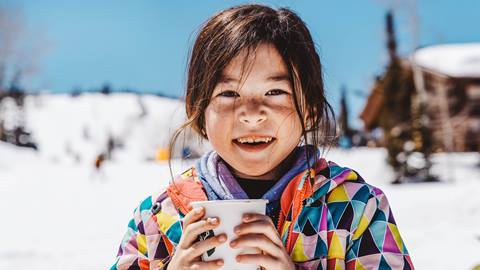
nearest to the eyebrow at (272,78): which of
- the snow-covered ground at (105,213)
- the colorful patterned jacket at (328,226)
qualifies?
the colorful patterned jacket at (328,226)

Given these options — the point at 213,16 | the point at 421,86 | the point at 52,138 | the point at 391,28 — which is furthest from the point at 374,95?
the point at 52,138

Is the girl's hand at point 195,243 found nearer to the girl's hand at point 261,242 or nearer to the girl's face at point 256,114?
the girl's hand at point 261,242

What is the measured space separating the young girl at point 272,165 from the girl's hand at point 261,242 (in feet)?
0.46

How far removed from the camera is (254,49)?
1523 mm

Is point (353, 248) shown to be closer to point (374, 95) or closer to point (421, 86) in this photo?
point (421, 86)

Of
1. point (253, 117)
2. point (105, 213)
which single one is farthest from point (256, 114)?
point (105, 213)

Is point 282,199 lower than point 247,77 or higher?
lower

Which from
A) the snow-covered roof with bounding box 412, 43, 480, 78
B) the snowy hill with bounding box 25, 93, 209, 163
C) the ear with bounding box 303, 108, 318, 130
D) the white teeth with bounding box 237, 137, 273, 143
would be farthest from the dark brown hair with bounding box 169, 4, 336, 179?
the snowy hill with bounding box 25, 93, 209, 163

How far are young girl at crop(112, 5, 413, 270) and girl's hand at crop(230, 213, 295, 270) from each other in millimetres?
140

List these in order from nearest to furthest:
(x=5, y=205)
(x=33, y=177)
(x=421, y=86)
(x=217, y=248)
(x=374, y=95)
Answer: (x=217, y=248)
(x=5, y=205)
(x=421, y=86)
(x=33, y=177)
(x=374, y=95)

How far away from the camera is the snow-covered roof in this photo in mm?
24237

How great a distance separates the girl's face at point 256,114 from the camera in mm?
1486

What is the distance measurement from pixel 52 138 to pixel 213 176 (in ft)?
364

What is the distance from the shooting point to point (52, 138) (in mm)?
106125
